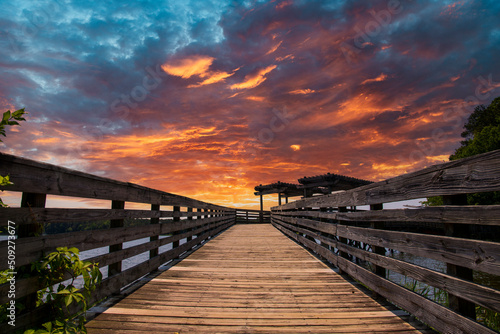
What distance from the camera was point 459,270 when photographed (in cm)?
234

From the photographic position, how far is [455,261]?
2307 mm

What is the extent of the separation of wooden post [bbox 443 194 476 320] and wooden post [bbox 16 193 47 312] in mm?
3486

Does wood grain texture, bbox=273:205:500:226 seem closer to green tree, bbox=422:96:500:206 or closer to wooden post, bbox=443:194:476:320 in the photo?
wooden post, bbox=443:194:476:320

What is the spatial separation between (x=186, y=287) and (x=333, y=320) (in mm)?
2153

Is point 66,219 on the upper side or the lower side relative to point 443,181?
lower

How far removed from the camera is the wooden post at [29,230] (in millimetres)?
2285

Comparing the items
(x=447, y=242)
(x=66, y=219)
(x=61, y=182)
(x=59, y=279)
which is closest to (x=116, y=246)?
(x=66, y=219)

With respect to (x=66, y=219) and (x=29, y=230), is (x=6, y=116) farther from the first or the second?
(x=66, y=219)

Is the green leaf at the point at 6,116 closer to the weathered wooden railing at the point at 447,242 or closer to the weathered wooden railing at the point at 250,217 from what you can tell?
the weathered wooden railing at the point at 447,242

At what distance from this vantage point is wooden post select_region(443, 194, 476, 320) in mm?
2277

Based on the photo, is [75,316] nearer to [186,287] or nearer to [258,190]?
[186,287]

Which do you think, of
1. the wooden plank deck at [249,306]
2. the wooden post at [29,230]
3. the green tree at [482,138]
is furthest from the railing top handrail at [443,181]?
the green tree at [482,138]

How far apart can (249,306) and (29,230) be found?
2.42m

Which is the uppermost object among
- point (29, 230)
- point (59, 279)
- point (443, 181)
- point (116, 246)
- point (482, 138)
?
point (482, 138)
